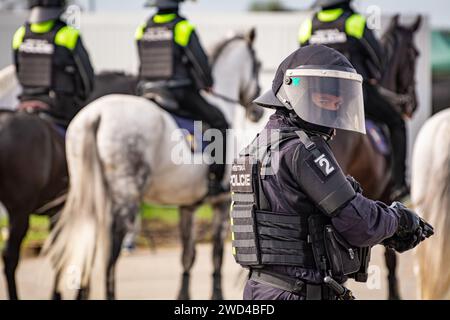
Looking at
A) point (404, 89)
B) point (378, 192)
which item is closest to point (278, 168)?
point (378, 192)

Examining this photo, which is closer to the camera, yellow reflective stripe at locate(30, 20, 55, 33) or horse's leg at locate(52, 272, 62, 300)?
horse's leg at locate(52, 272, 62, 300)

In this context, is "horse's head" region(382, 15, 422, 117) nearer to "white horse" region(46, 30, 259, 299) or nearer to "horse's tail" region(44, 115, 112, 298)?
"white horse" region(46, 30, 259, 299)

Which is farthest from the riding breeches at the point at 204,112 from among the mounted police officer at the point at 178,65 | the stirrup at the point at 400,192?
the stirrup at the point at 400,192

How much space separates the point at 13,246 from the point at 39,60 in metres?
1.77

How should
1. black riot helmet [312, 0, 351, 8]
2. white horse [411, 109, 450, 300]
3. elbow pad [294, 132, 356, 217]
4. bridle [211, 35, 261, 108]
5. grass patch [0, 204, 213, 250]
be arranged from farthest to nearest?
grass patch [0, 204, 213, 250] → bridle [211, 35, 261, 108] → black riot helmet [312, 0, 351, 8] → white horse [411, 109, 450, 300] → elbow pad [294, 132, 356, 217]

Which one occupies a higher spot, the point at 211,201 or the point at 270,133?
the point at 270,133

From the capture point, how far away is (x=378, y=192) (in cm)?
876

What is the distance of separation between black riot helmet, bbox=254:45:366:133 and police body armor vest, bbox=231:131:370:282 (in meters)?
0.14

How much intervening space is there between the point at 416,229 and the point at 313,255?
0.45 metres

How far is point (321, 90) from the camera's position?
3.88 metres

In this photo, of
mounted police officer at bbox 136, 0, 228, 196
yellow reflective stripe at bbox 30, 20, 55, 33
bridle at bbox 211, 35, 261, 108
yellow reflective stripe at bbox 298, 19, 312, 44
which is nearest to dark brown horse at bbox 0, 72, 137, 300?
yellow reflective stripe at bbox 30, 20, 55, 33

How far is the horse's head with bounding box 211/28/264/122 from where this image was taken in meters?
9.73

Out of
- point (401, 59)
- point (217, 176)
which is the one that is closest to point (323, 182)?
point (217, 176)
